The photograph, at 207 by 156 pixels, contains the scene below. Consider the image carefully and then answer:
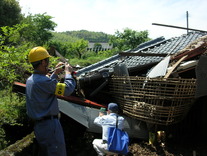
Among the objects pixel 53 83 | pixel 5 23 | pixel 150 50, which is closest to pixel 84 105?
pixel 53 83

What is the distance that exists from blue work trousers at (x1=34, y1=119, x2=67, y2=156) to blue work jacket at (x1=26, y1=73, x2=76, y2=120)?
12cm

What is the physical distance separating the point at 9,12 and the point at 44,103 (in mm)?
16406

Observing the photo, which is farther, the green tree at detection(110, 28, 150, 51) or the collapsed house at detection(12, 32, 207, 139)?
the green tree at detection(110, 28, 150, 51)

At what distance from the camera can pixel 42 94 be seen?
253 centimetres

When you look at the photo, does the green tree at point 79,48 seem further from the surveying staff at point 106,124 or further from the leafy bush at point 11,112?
the surveying staff at point 106,124

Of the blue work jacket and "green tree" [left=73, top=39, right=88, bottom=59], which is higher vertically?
"green tree" [left=73, top=39, right=88, bottom=59]

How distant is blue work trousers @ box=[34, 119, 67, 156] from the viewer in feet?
8.32

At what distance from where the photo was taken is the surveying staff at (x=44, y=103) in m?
2.50

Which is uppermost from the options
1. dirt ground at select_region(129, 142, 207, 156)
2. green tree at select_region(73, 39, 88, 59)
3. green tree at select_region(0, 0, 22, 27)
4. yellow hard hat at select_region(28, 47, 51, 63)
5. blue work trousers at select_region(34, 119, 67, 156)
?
green tree at select_region(0, 0, 22, 27)

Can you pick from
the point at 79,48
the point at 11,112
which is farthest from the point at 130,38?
the point at 11,112

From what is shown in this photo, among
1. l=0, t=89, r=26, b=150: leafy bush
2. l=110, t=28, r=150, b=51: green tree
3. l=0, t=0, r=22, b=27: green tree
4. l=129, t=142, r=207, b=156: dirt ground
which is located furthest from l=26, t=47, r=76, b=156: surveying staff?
l=110, t=28, r=150, b=51: green tree

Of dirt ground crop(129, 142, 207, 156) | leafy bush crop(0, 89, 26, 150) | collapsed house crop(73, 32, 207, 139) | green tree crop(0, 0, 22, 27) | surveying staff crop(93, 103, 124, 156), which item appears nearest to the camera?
surveying staff crop(93, 103, 124, 156)

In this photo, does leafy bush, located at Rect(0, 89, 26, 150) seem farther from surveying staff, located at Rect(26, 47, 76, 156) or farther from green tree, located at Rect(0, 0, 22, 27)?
green tree, located at Rect(0, 0, 22, 27)

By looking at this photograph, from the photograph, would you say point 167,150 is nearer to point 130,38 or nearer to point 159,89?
point 159,89
